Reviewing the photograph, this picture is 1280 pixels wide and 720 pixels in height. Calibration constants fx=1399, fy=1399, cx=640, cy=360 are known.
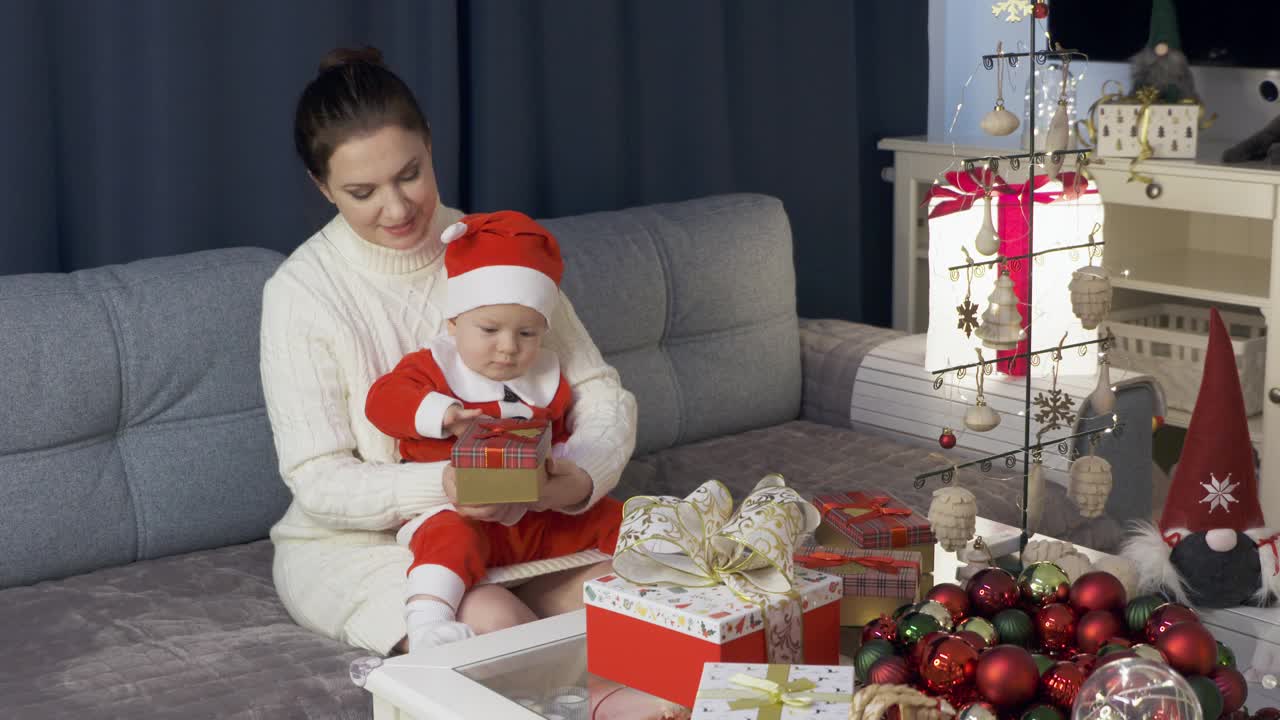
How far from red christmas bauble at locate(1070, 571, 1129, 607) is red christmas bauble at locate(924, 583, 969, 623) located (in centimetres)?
10

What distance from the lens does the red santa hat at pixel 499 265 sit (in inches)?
66.7

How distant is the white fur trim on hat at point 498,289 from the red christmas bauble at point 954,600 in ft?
2.08

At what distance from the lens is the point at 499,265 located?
1.70 metres

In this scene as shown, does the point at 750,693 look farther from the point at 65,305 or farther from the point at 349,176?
the point at 65,305

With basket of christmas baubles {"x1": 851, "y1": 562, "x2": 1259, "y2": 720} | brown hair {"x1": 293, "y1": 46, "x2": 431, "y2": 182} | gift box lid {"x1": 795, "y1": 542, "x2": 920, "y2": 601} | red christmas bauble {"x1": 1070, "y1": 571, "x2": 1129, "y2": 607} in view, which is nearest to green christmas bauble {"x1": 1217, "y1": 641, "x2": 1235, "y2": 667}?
basket of christmas baubles {"x1": 851, "y1": 562, "x2": 1259, "y2": 720}

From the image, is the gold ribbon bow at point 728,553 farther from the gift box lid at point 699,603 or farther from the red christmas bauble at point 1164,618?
the red christmas bauble at point 1164,618

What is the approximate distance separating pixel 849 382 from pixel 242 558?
3.78 ft

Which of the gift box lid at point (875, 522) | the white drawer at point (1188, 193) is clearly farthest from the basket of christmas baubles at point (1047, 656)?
the white drawer at point (1188, 193)

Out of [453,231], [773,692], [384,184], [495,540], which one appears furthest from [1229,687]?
[384,184]

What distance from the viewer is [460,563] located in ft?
5.26

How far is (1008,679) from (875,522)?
0.51 metres

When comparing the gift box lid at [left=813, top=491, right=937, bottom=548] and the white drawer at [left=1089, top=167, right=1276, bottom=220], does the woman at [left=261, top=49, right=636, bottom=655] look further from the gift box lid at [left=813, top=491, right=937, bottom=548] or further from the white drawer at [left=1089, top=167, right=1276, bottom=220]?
the white drawer at [left=1089, top=167, right=1276, bottom=220]

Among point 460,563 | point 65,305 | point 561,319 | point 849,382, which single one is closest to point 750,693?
point 460,563

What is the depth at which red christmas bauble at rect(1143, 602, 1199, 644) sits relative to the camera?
1.21m
